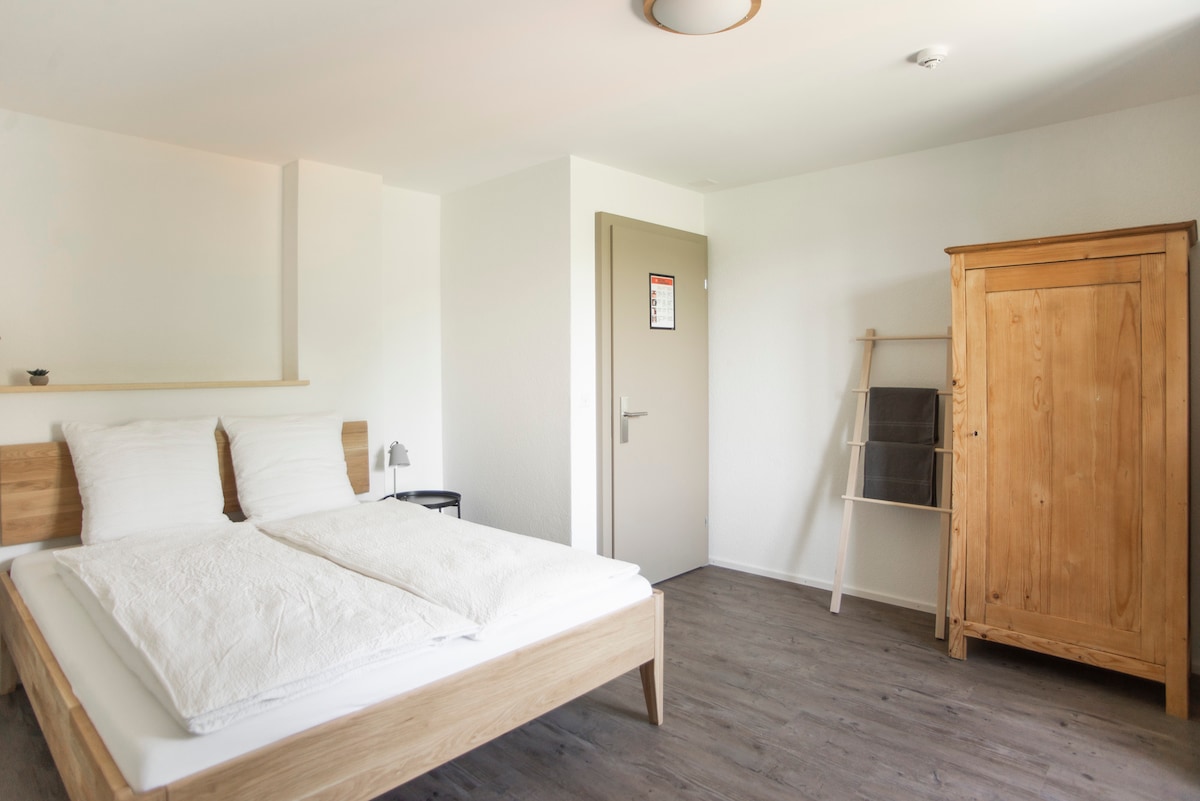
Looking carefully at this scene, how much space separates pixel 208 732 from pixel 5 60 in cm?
248

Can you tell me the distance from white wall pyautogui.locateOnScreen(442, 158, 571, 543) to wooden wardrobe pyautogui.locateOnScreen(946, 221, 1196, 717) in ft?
6.14

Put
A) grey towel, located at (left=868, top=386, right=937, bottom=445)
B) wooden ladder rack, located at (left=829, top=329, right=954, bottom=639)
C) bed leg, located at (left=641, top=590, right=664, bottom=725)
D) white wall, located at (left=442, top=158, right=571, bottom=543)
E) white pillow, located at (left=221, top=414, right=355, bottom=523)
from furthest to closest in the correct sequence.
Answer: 1. white wall, located at (left=442, top=158, right=571, bottom=543)
2. grey towel, located at (left=868, top=386, right=937, bottom=445)
3. wooden ladder rack, located at (left=829, top=329, right=954, bottom=639)
4. white pillow, located at (left=221, top=414, right=355, bottom=523)
5. bed leg, located at (left=641, top=590, right=664, bottom=725)

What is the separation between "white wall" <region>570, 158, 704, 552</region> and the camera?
365 cm

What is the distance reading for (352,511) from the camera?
10.4ft

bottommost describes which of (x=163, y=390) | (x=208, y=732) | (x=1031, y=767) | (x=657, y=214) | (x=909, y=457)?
(x=1031, y=767)

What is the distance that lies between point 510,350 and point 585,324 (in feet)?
1.65

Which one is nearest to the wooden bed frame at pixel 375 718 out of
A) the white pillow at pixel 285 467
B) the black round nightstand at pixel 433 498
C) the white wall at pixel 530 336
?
the white pillow at pixel 285 467

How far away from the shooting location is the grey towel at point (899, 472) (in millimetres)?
3379

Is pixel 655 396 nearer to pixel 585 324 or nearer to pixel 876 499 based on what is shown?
pixel 585 324

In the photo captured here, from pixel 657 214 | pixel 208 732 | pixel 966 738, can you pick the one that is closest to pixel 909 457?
pixel 966 738

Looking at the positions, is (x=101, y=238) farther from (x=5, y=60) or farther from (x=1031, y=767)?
(x=1031, y=767)

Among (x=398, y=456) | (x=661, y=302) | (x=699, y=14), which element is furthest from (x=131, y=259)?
(x=699, y=14)

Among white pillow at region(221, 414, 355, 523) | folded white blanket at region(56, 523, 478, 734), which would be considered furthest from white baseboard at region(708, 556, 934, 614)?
folded white blanket at region(56, 523, 478, 734)

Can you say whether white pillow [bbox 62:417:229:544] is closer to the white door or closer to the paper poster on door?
the white door
